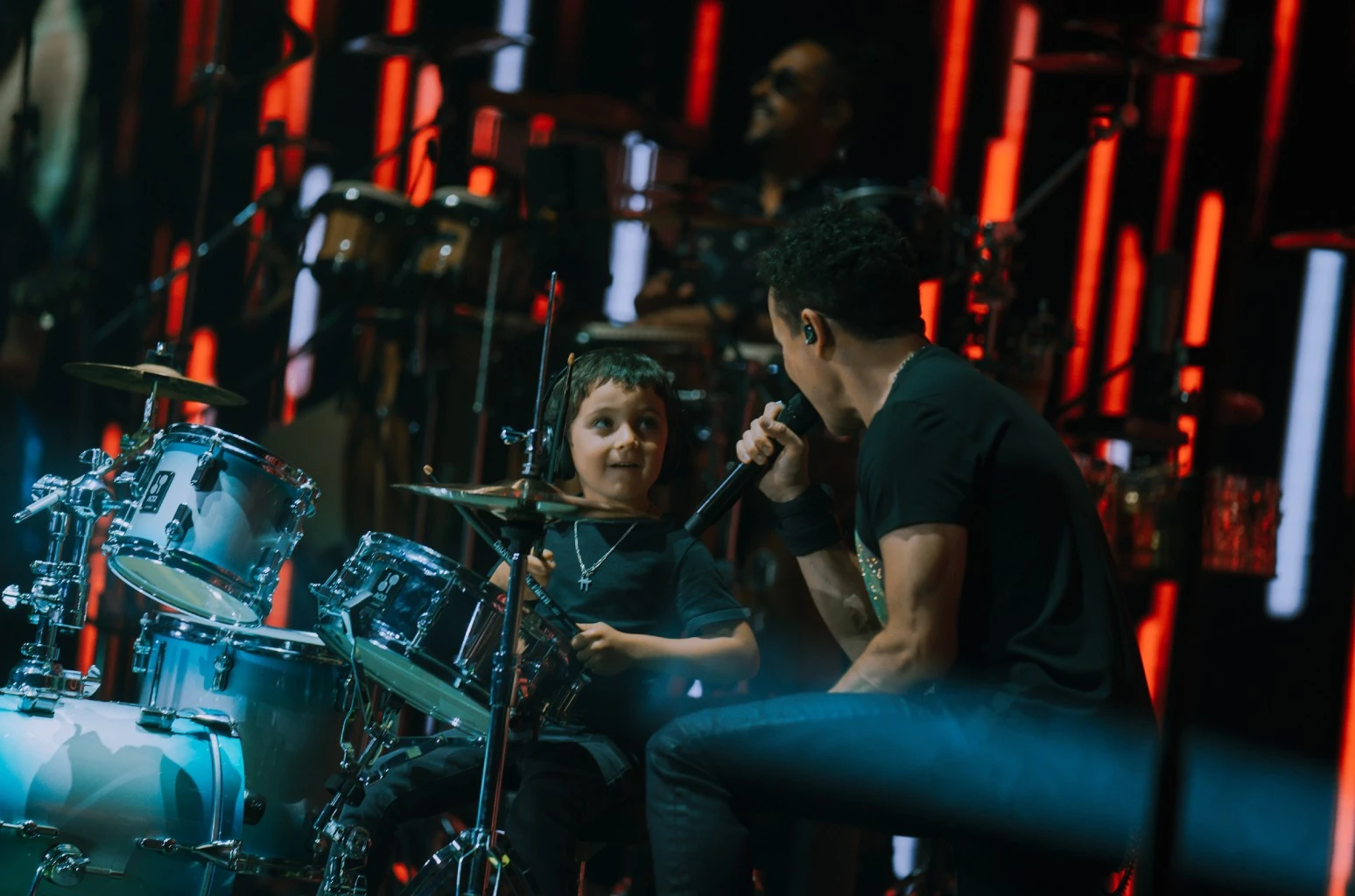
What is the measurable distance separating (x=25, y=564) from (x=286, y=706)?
1780mm

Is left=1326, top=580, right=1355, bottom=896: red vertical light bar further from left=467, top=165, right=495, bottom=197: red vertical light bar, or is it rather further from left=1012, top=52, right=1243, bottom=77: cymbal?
left=467, top=165, right=495, bottom=197: red vertical light bar

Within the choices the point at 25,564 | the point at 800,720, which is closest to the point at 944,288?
the point at 25,564

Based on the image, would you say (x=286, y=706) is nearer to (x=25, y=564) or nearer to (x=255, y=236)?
(x=25, y=564)

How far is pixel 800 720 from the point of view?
225cm

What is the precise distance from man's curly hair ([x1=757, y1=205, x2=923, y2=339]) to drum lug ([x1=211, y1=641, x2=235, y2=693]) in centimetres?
158

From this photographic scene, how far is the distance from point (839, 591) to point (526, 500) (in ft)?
2.05

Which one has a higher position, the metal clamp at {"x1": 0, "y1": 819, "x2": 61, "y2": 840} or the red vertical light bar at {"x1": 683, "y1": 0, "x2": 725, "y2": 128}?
the red vertical light bar at {"x1": 683, "y1": 0, "x2": 725, "y2": 128}

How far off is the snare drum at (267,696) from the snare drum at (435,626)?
1.71 feet

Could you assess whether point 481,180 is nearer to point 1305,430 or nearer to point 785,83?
point 785,83

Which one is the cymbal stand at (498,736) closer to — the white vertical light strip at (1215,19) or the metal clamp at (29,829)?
the metal clamp at (29,829)

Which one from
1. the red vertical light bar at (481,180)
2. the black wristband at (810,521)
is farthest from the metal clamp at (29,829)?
the red vertical light bar at (481,180)

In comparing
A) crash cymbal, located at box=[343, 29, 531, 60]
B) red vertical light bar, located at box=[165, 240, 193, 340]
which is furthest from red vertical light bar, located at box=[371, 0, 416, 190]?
red vertical light bar, located at box=[165, 240, 193, 340]

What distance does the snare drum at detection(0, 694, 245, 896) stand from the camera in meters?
2.83

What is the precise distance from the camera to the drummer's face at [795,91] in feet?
19.7
